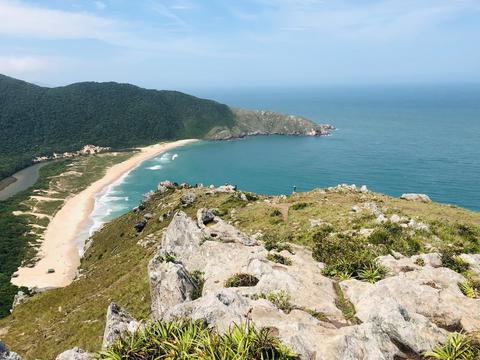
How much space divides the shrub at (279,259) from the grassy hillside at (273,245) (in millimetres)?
2863

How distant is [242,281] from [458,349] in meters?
11.9

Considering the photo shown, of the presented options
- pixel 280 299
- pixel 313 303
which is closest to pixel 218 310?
pixel 280 299

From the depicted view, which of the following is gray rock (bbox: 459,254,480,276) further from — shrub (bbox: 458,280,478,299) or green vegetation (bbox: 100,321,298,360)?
green vegetation (bbox: 100,321,298,360)

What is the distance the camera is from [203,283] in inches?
985

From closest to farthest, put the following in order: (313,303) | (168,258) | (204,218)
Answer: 1. (313,303)
2. (168,258)
3. (204,218)

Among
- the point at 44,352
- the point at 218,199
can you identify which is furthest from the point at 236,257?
the point at 218,199

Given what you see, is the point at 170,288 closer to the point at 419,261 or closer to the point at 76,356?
the point at 76,356

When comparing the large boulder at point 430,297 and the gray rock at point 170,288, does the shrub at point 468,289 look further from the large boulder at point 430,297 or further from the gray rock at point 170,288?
the gray rock at point 170,288

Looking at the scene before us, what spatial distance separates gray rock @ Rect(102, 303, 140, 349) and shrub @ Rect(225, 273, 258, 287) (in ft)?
19.8

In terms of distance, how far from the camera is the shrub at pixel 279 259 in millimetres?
26053

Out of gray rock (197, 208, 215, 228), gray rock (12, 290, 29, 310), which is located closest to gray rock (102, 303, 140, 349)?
gray rock (197, 208, 215, 228)

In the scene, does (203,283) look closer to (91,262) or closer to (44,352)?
(44,352)

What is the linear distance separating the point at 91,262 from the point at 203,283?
61.0 meters

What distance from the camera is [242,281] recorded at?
22656 millimetres
